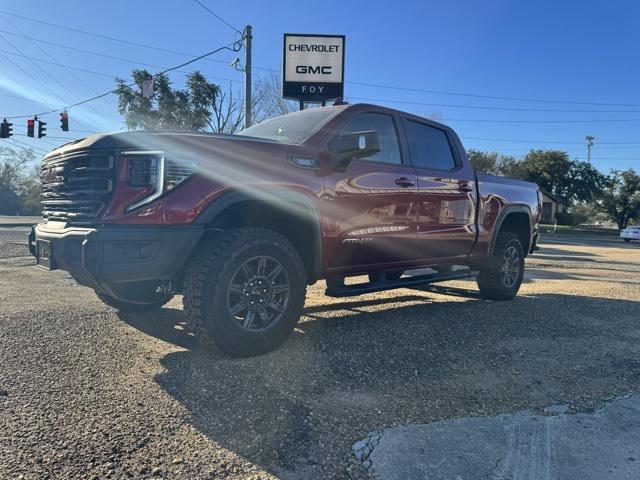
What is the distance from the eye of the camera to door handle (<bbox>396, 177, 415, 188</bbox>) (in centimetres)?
452

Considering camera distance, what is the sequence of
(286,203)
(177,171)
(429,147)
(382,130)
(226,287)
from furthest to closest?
(429,147)
(382,130)
(286,203)
(226,287)
(177,171)

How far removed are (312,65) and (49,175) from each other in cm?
1454

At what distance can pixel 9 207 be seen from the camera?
62.8 metres

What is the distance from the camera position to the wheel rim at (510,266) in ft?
20.5

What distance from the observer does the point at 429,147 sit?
17.3 ft

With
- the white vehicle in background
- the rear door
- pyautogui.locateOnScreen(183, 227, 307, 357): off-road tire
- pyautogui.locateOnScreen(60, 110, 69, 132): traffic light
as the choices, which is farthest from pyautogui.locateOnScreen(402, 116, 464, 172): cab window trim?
the white vehicle in background

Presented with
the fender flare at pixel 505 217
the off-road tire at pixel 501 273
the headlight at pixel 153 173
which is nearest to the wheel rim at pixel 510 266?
the off-road tire at pixel 501 273

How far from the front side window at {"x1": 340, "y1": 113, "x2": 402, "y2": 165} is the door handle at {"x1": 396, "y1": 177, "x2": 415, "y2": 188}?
178 millimetres

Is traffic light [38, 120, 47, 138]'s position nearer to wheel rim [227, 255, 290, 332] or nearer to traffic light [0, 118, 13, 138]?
traffic light [0, 118, 13, 138]

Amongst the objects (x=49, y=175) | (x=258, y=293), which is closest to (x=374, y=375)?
(x=258, y=293)

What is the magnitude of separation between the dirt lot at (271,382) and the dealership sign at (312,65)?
1297 centimetres

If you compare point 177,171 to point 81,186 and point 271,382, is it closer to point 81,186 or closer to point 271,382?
point 81,186

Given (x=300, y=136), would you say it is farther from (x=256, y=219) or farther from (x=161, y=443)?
(x=161, y=443)

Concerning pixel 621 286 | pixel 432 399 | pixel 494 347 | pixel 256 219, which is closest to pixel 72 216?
pixel 256 219
